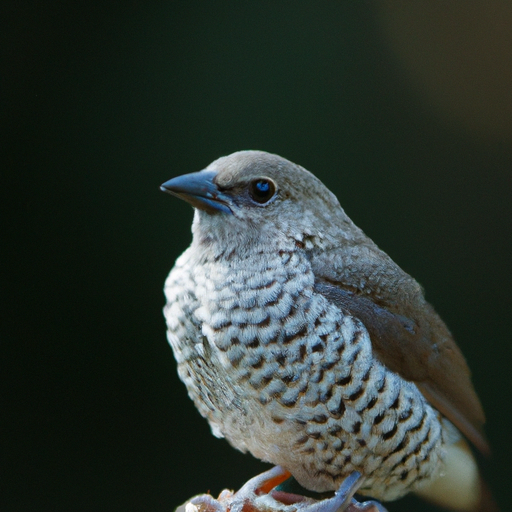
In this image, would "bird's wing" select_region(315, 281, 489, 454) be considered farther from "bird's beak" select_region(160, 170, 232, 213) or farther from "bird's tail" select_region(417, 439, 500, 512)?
"bird's beak" select_region(160, 170, 232, 213)

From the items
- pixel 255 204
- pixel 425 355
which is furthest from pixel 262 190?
pixel 425 355

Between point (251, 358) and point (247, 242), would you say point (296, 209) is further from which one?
point (251, 358)

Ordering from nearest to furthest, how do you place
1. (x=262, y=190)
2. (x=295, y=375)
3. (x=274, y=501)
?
(x=295, y=375)
(x=262, y=190)
(x=274, y=501)

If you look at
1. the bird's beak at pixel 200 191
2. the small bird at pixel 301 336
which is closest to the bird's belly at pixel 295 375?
the small bird at pixel 301 336

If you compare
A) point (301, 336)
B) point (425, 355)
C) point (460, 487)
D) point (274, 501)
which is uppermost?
point (301, 336)

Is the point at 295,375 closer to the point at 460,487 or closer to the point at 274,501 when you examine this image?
the point at 274,501

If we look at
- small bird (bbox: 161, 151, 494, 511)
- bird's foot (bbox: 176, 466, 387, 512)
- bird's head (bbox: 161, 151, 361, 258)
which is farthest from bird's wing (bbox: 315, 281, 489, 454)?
bird's foot (bbox: 176, 466, 387, 512)

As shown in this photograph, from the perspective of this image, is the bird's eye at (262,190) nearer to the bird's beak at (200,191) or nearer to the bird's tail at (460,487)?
the bird's beak at (200,191)
